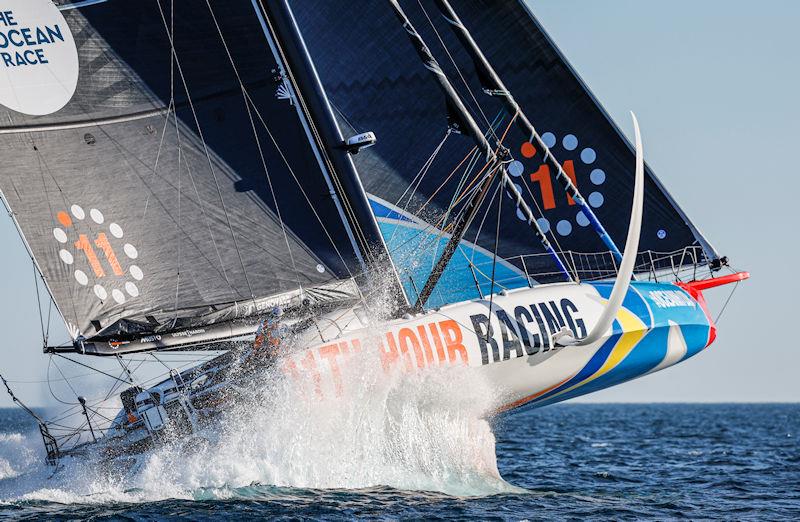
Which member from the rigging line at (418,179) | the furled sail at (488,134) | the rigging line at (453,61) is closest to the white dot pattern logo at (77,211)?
the furled sail at (488,134)

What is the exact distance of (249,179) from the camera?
1245 cm

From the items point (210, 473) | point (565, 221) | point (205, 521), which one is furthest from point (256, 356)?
point (565, 221)

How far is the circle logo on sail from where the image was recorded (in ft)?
37.7

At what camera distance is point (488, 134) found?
14.1 metres

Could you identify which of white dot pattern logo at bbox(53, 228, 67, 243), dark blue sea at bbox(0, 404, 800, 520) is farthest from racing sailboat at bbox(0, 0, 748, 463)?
dark blue sea at bbox(0, 404, 800, 520)

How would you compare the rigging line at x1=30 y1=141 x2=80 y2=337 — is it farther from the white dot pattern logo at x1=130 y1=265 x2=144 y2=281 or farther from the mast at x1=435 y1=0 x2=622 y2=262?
the mast at x1=435 y1=0 x2=622 y2=262

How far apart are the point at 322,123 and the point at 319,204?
3.17 ft

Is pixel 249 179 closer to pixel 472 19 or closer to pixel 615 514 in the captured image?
pixel 472 19

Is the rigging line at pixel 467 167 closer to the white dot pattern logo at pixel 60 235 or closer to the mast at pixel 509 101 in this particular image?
the mast at pixel 509 101

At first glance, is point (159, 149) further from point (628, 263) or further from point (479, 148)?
point (628, 263)

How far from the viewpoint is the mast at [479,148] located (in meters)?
12.1

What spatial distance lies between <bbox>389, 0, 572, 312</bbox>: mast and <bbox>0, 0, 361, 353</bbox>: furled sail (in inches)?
45.2

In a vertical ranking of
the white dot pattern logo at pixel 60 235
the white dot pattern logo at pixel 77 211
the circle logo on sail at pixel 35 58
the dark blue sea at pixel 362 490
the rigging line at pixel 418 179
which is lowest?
the dark blue sea at pixel 362 490

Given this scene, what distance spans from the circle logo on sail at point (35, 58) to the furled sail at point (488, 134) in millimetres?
3262
